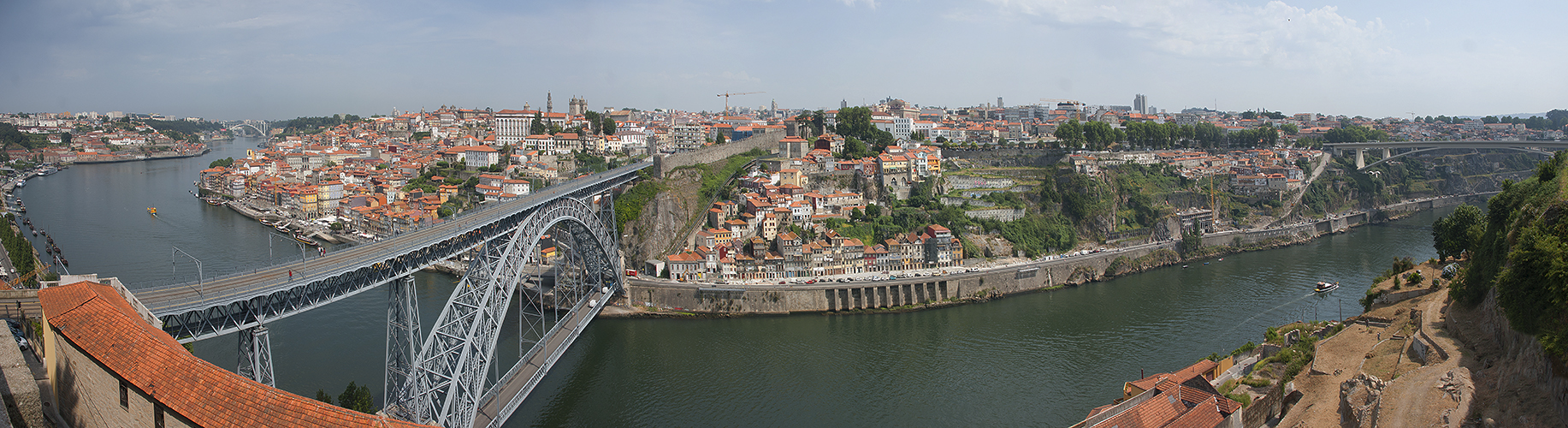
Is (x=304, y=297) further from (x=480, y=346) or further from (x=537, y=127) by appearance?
(x=537, y=127)

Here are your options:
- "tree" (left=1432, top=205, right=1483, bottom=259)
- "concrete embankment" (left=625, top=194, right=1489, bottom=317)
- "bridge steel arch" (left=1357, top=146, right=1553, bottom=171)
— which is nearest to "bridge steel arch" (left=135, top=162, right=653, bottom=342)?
"concrete embankment" (left=625, top=194, right=1489, bottom=317)

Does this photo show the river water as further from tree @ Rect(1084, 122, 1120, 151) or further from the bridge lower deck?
tree @ Rect(1084, 122, 1120, 151)

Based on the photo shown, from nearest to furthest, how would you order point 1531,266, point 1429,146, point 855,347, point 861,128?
point 1531,266 → point 855,347 → point 861,128 → point 1429,146

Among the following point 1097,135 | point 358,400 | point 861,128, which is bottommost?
point 358,400

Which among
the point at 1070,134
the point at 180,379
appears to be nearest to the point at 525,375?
the point at 180,379

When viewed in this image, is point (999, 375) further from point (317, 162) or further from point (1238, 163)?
point (317, 162)

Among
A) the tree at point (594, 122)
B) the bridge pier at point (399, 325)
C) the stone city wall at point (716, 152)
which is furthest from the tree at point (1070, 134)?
the bridge pier at point (399, 325)
